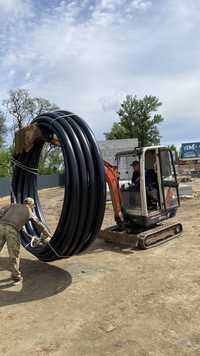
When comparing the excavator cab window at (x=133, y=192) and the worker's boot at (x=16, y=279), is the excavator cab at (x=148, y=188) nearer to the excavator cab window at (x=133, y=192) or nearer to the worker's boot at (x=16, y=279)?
the excavator cab window at (x=133, y=192)

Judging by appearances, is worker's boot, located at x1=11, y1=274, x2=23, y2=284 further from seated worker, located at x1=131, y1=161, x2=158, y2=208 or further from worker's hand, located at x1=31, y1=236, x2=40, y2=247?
seated worker, located at x1=131, y1=161, x2=158, y2=208

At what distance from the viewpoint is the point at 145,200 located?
8.62m

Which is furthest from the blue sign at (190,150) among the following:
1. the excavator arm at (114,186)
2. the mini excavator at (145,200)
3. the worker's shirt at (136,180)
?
the excavator arm at (114,186)

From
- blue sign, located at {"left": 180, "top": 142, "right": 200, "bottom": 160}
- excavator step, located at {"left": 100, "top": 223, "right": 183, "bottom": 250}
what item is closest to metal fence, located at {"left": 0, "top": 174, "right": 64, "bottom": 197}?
blue sign, located at {"left": 180, "top": 142, "right": 200, "bottom": 160}

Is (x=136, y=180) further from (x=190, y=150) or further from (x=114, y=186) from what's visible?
(x=190, y=150)

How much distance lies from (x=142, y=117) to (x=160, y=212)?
54135 mm

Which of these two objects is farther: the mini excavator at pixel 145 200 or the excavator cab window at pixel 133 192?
the excavator cab window at pixel 133 192

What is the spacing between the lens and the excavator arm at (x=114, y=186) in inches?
347

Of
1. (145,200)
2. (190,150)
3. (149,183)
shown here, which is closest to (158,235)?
(145,200)

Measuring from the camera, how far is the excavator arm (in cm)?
882

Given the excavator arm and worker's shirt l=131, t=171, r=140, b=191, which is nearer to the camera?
the excavator arm

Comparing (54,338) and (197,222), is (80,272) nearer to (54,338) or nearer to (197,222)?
(54,338)

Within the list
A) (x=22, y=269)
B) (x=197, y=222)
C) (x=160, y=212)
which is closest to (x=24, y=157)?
(x=22, y=269)

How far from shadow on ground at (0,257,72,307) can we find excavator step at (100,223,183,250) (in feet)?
6.50
